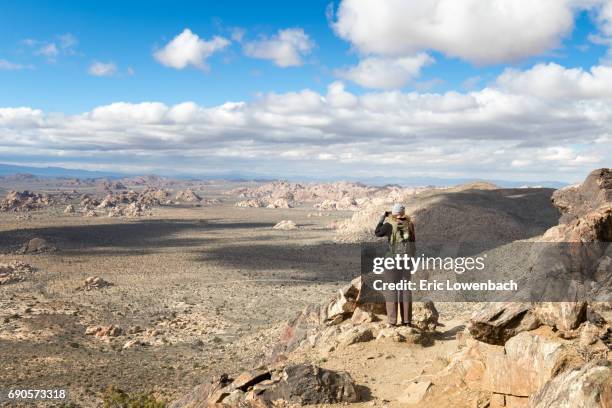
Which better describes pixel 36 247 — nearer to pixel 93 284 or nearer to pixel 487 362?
pixel 93 284

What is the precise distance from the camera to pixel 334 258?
164ft

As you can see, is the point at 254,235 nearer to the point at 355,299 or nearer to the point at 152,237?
the point at 152,237

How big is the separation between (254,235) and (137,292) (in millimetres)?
37940

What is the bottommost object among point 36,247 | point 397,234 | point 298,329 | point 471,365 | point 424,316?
point 36,247

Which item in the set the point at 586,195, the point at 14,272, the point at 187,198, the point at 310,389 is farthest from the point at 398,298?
the point at 187,198

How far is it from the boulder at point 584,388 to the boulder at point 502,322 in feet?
9.88

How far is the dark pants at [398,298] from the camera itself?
1116 centimetres

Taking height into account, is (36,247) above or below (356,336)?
below

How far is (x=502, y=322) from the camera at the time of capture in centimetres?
856

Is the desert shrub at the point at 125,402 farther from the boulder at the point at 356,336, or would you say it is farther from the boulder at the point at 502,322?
the boulder at the point at 502,322

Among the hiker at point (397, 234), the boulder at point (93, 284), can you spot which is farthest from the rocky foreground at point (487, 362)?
the boulder at point (93, 284)

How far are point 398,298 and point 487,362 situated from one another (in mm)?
4132

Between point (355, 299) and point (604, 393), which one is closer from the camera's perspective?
point (604, 393)

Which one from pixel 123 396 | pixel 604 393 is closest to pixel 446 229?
pixel 123 396
